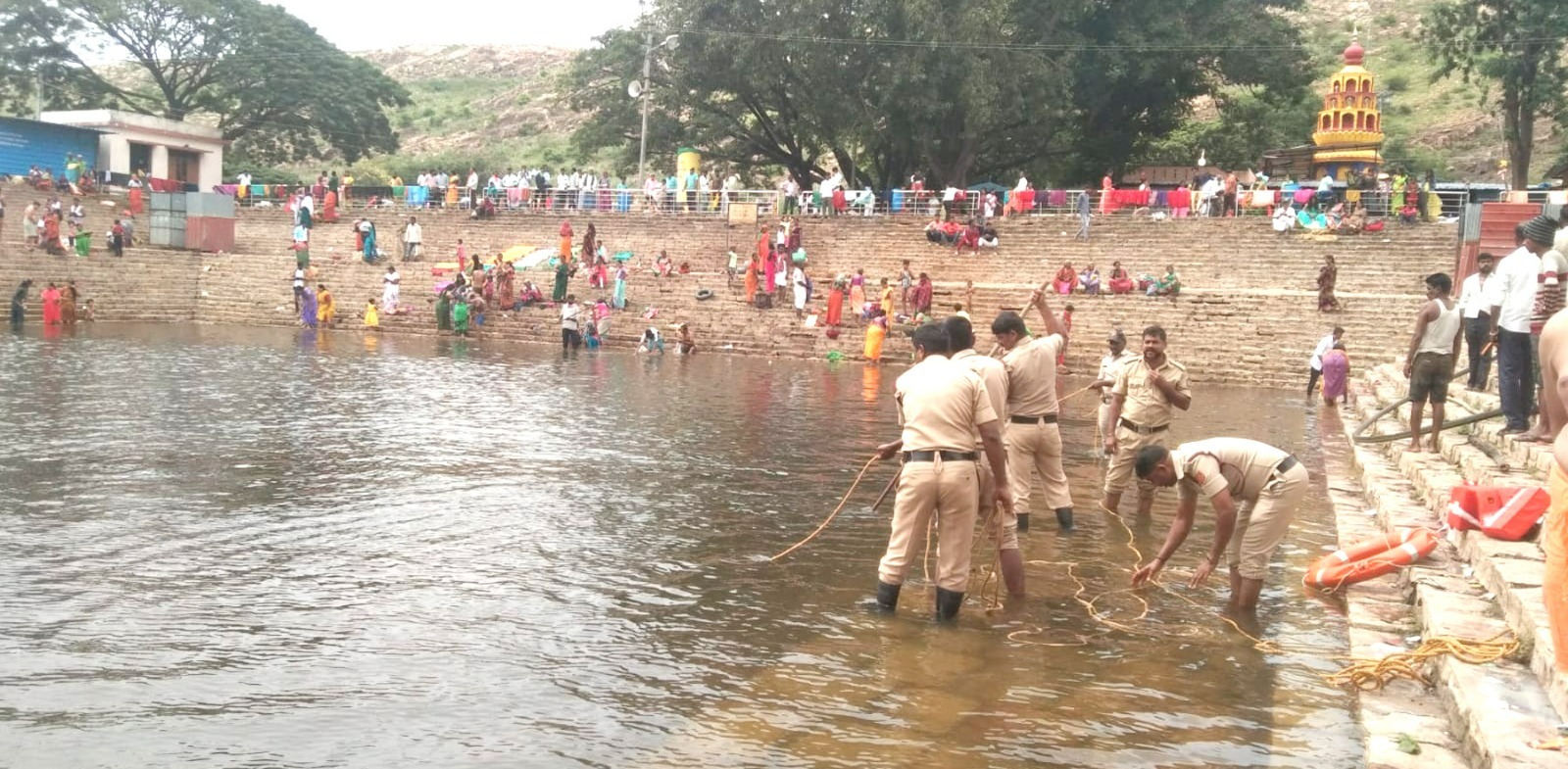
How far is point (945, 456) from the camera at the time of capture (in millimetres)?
6062

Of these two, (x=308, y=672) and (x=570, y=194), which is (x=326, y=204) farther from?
(x=308, y=672)

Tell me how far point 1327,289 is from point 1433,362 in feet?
45.3

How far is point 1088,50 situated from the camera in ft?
120

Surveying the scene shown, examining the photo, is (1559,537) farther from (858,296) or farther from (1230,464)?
(858,296)

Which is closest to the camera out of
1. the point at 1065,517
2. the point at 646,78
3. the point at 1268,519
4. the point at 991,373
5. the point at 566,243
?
the point at 1268,519

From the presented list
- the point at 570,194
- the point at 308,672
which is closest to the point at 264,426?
the point at 308,672

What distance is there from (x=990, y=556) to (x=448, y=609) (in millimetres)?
3409

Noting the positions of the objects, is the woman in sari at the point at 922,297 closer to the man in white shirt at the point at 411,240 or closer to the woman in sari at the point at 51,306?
the man in white shirt at the point at 411,240

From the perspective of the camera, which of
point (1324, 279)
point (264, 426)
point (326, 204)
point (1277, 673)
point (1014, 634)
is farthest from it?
point (326, 204)

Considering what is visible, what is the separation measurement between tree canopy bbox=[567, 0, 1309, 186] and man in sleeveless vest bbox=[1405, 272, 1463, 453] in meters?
23.2

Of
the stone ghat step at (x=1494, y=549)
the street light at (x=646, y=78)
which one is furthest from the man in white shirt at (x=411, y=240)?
the stone ghat step at (x=1494, y=549)

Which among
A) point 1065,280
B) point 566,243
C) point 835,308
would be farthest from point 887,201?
point 1065,280

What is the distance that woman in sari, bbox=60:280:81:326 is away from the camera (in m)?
25.4

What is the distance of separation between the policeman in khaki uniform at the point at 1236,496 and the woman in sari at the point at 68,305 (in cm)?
2501
